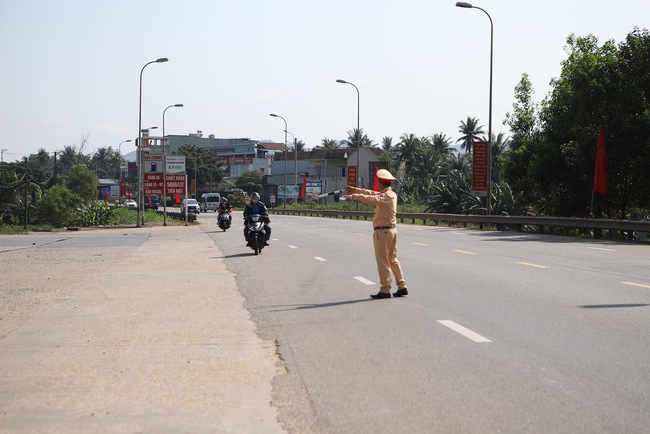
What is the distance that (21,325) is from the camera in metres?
9.96

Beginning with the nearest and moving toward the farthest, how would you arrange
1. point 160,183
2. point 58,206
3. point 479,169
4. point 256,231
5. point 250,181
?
point 256,231
point 479,169
point 58,206
point 160,183
point 250,181

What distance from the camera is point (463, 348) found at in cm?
778

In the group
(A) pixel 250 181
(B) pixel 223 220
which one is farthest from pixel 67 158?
(B) pixel 223 220

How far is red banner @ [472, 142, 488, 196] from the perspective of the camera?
41.2 metres

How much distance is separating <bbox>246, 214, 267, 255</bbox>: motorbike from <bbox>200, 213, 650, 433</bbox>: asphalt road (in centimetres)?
610

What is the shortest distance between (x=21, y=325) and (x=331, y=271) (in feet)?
24.3

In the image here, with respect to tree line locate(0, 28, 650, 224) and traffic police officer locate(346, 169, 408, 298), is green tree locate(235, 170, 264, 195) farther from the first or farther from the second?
traffic police officer locate(346, 169, 408, 298)

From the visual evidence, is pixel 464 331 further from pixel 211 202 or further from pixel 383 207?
pixel 211 202

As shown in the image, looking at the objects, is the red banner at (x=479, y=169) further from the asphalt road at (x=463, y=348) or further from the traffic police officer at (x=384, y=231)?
the traffic police officer at (x=384, y=231)

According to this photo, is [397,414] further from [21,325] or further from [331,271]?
[331,271]

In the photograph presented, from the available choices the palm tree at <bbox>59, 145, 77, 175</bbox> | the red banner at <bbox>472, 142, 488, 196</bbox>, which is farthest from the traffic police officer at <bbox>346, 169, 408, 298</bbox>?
the palm tree at <bbox>59, 145, 77, 175</bbox>

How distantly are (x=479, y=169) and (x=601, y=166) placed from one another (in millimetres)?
10222

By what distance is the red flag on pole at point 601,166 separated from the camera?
31047 millimetres

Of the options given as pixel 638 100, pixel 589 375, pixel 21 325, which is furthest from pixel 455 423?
pixel 638 100
